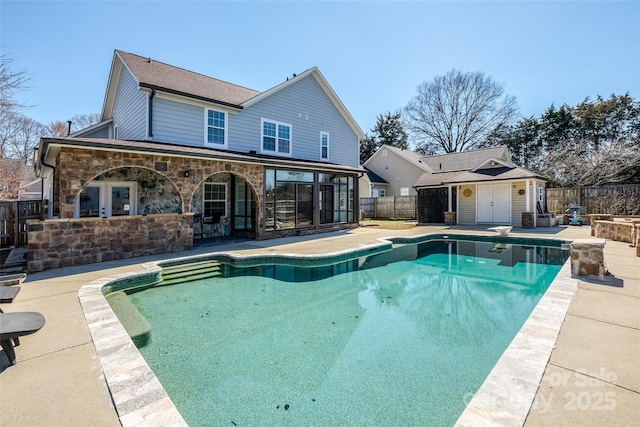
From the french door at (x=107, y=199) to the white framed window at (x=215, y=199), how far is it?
250 cm

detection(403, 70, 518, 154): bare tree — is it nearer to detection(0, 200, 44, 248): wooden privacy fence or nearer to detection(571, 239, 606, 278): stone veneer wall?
detection(571, 239, 606, 278): stone veneer wall

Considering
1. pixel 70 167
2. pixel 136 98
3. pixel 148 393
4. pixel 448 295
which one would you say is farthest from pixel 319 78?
pixel 148 393

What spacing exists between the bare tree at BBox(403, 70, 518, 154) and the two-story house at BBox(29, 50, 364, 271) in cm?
2203

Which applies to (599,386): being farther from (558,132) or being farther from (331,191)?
(558,132)

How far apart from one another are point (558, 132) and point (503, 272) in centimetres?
2885

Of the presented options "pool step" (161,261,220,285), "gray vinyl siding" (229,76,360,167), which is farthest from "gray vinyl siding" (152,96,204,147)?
"pool step" (161,261,220,285)

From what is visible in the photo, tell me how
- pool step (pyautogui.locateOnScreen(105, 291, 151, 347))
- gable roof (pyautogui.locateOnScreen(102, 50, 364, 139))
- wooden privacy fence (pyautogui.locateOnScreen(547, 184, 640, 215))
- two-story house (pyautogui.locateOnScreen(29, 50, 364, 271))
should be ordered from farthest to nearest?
1. wooden privacy fence (pyautogui.locateOnScreen(547, 184, 640, 215))
2. gable roof (pyautogui.locateOnScreen(102, 50, 364, 139))
3. two-story house (pyautogui.locateOnScreen(29, 50, 364, 271))
4. pool step (pyautogui.locateOnScreen(105, 291, 151, 347))

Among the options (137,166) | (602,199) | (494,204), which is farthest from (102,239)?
(602,199)

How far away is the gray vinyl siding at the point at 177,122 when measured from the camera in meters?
10.8

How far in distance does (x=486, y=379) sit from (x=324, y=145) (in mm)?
14509

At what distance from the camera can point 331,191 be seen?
1453cm

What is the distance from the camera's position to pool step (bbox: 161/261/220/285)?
6947 mm

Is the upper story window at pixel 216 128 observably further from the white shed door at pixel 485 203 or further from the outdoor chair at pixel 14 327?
the white shed door at pixel 485 203

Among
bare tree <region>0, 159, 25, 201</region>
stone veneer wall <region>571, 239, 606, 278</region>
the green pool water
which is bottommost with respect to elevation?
the green pool water
